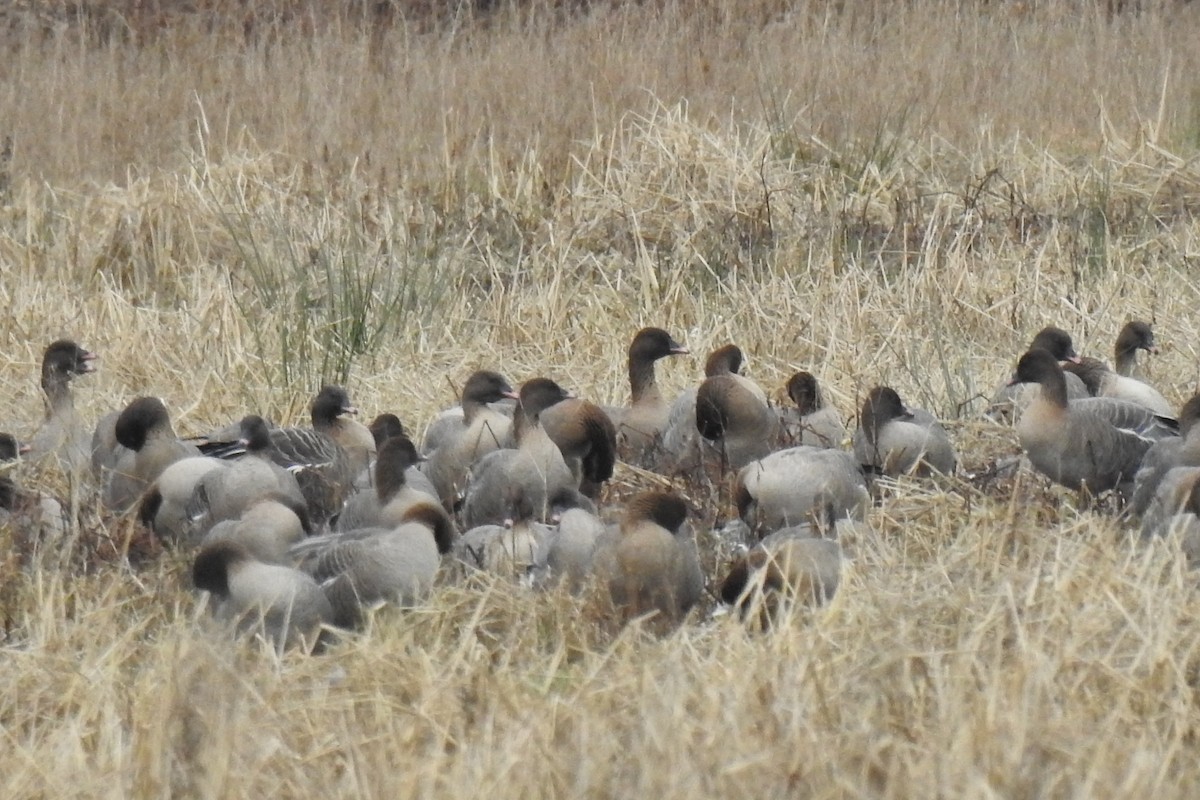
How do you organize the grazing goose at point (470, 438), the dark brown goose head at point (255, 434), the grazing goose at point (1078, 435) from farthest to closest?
the grazing goose at point (470, 438) → the dark brown goose head at point (255, 434) → the grazing goose at point (1078, 435)

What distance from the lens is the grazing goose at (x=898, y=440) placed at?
6.20 m

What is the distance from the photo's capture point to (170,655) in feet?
13.4

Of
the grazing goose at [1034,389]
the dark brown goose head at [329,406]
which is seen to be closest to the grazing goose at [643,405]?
the dark brown goose head at [329,406]

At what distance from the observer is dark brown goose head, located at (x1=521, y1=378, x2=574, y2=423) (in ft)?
21.4

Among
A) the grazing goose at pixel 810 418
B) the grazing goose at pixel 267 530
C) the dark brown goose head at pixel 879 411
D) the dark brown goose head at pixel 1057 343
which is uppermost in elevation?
the dark brown goose head at pixel 879 411

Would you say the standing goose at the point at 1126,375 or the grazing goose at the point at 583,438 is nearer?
the grazing goose at the point at 583,438

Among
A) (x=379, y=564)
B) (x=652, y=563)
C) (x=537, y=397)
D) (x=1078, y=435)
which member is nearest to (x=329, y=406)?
(x=537, y=397)

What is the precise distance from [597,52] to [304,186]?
2.92 meters

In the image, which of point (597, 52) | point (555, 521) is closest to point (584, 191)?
point (597, 52)

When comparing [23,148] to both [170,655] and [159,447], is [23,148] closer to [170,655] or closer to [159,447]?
[159,447]

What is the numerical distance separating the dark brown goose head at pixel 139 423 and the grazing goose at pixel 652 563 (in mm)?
2247

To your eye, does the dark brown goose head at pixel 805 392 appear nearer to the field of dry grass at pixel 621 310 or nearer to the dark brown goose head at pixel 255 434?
the field of dry grass at pixel 621 310

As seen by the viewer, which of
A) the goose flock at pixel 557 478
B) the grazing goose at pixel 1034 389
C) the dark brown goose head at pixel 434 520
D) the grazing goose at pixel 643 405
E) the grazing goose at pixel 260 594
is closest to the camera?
the grazing goose at pixel 260 594

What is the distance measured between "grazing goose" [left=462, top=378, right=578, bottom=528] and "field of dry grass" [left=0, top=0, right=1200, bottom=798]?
49cm
